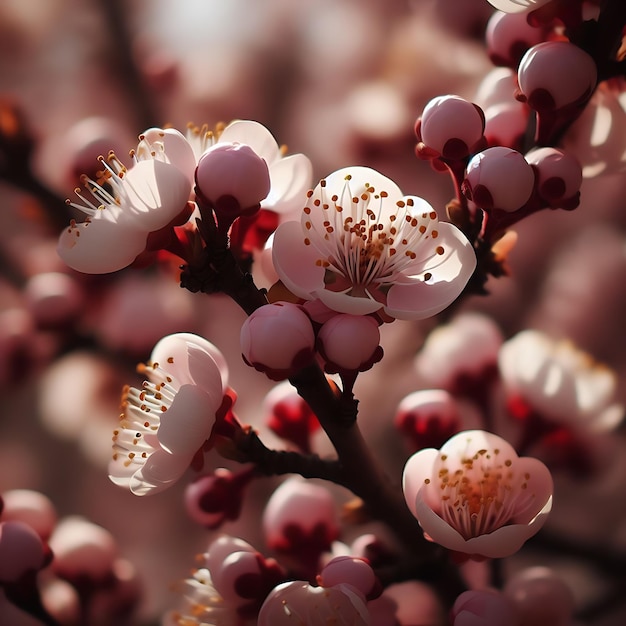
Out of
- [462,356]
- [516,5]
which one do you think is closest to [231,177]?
[516,5]

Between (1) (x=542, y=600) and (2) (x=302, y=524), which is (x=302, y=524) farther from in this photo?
(1) (x=542, y=600)

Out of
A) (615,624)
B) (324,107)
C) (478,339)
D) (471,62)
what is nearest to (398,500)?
(478,339)

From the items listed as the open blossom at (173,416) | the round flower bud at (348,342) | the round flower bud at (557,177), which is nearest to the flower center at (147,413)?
the open blossom at (173,416)

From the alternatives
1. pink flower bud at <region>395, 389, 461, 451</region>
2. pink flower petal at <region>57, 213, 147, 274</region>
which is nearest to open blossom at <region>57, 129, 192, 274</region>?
pink flower petal at <region>57, 213, 147, 274</region>

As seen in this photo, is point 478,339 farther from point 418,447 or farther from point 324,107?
point 324,107

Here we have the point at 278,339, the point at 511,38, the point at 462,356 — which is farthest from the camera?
the point at 462,356

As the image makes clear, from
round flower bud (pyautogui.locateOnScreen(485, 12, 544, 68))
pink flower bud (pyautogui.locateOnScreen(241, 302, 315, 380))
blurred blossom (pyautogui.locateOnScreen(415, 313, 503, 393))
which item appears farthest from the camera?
blurred blossom (pyautogui.locateOnScreen(415, 313, 503, 393))

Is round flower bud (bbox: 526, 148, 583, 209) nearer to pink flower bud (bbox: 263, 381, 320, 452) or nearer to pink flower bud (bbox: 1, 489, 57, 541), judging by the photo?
pink flower bud (bbox: 263, 381, 320, 452)
